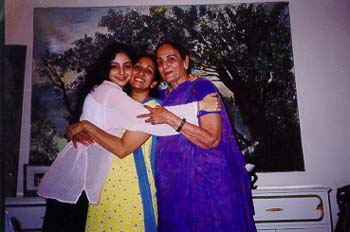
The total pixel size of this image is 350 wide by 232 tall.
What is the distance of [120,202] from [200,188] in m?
0.34

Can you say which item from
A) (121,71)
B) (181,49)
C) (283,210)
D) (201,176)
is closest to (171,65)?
(181,49)

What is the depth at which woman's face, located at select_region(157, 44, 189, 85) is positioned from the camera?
1604 millimetres

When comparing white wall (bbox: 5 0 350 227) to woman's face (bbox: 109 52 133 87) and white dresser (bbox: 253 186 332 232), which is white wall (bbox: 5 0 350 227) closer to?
white dresser (bbox: 253 186 332 232)

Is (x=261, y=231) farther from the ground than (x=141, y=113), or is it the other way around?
(x=141, y=113)

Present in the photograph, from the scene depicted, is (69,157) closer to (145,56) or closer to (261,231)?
(145,56)

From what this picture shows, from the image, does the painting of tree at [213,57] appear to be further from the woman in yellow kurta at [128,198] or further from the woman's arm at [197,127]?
the woman in yellow kurta at [128,198]

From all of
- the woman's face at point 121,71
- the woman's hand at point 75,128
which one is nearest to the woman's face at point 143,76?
the woman's face at point 121,71

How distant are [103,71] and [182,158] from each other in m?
0.55

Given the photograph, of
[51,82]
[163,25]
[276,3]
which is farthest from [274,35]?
[51,82]

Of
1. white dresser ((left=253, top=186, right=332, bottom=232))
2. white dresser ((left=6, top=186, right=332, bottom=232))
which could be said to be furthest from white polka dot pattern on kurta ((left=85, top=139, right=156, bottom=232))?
white dresser ((left=253, top=186, right=332, bottom=232))

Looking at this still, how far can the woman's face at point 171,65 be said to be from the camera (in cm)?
160

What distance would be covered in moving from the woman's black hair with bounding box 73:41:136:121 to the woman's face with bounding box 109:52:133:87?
0.07 ft

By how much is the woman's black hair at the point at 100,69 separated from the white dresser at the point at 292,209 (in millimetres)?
887

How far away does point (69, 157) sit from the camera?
5.18 ft
